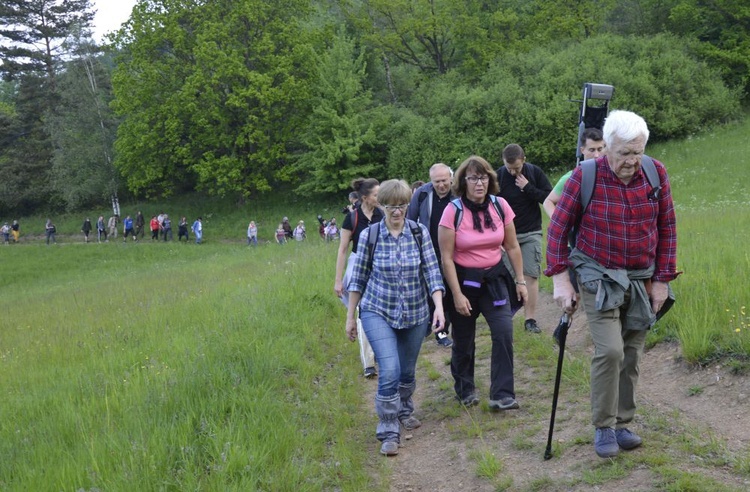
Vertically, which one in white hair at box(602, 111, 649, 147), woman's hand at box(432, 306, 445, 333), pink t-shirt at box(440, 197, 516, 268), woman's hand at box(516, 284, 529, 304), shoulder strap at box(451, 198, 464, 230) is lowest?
woman's hand at box(432, 306, 445, 333)

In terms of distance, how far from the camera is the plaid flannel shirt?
521 centimetres

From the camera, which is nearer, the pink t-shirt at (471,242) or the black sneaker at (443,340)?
the pink t-shirt at (471,242)

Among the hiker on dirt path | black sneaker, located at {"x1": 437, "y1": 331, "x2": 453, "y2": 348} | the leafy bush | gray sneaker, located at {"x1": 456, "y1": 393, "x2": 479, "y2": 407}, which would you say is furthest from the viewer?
the leafy bush

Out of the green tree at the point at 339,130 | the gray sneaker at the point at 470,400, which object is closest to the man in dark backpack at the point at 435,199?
the gray sneaker at the point at 470,400

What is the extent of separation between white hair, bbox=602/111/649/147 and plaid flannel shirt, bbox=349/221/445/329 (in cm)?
176

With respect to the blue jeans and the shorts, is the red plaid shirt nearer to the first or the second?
the blue jeans

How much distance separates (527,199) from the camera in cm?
781

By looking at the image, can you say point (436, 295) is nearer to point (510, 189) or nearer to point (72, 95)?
point (510, 189)

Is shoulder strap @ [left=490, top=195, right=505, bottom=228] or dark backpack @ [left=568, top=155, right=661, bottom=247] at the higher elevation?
dark backpack @ [left=568, top=155, right=661, bottom=247]

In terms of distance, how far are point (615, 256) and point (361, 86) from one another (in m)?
35.3

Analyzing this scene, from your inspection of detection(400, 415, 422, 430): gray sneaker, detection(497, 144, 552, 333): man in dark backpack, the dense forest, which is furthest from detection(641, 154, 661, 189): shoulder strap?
the dense forest

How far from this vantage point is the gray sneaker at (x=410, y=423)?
5.72m

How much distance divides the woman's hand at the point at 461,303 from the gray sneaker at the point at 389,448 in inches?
44.8

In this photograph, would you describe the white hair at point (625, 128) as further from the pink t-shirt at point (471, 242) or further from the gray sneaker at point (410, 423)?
the gray sneaker at point (410, 423)
